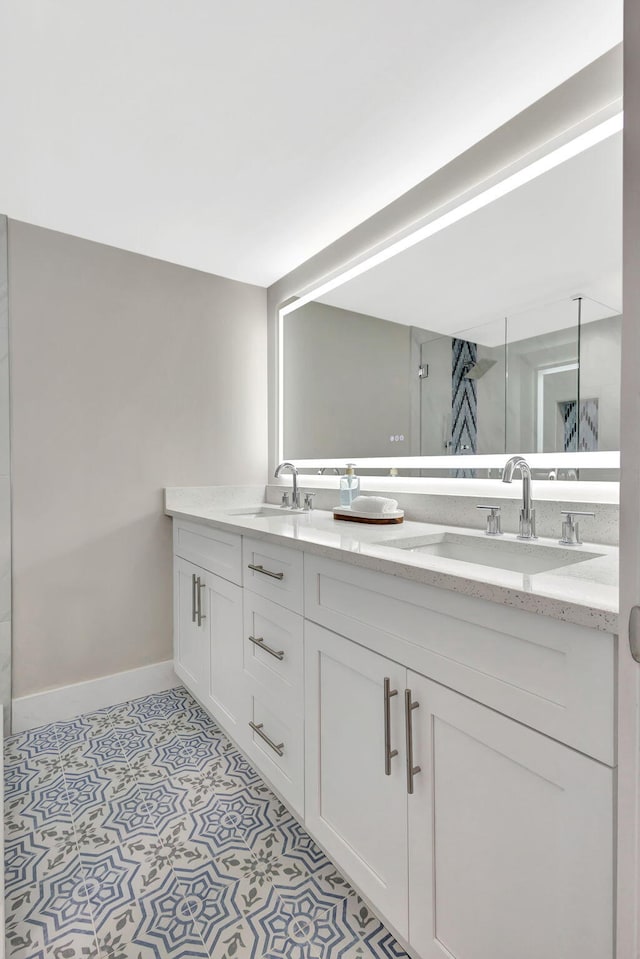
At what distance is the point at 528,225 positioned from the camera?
143 cm

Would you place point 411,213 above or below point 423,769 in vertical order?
above

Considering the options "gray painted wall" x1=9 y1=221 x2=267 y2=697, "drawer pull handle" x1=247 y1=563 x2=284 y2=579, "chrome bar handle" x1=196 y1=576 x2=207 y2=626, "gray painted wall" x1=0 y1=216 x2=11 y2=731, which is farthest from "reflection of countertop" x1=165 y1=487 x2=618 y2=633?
"gray painted wall" x1=0 y1=216 x2=11 y2=731

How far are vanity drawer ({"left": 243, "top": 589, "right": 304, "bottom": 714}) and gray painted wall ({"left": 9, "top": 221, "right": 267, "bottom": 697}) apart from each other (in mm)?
911

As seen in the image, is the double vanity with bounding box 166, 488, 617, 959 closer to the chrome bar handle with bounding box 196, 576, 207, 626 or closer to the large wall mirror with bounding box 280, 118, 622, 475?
the large wall mirror with bounding box 280, 118, 622, 475

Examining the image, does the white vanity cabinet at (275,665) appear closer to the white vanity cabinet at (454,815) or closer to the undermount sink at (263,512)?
the white vanity cabinet at (454,815)

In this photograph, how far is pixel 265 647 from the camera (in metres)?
1.51

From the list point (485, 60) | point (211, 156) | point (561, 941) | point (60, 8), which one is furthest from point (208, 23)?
point (561, 941)

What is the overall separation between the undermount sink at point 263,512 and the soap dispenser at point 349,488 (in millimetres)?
255

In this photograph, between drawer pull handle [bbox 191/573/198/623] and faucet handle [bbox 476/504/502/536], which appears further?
drawer pull handle [bbox 191/573/198/623]

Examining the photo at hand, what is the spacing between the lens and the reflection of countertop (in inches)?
27.5

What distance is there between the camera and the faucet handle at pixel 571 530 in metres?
1.22

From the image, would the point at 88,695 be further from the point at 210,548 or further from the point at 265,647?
the point at 265,647

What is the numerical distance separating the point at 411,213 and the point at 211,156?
739 millimetres

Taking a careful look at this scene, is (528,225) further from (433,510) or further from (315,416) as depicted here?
(315,416)
